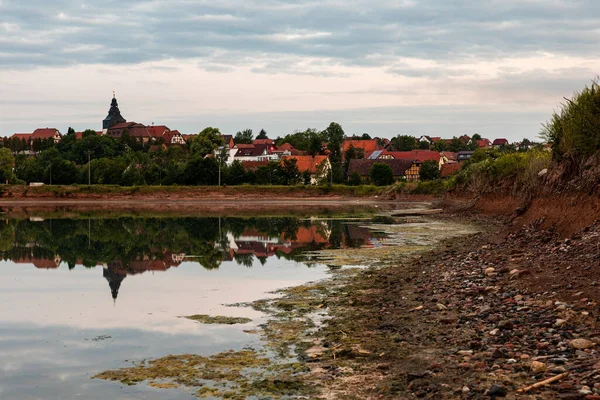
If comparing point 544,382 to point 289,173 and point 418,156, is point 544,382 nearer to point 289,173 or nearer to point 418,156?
point 289,173

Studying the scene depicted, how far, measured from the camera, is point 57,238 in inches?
2007

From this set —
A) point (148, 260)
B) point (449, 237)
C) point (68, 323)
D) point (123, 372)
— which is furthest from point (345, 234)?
point (123, 372)

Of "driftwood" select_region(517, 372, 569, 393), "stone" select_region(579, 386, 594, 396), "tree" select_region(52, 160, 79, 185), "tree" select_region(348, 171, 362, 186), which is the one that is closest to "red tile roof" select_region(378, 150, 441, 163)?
"tree" select_region(348, 171, 362, 186)

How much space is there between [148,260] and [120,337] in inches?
758

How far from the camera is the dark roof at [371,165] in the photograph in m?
153

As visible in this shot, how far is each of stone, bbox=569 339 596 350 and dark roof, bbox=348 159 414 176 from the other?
138 m

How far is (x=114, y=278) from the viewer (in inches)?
1176

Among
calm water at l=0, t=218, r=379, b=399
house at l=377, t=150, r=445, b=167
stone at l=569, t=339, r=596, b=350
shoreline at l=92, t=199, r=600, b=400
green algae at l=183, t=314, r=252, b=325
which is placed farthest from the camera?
house at l=377, t=150, r=445, b=167

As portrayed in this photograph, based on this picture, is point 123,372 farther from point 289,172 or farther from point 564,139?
point 289,172

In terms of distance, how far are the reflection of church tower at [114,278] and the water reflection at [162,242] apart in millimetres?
37

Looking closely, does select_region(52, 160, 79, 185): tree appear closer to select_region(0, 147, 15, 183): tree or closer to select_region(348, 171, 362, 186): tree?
select_region(0, 147, 15, 183): tree

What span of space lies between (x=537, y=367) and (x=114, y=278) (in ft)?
71.6

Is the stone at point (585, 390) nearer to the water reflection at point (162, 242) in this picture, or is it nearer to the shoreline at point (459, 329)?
the shoreline at point (459, 329)

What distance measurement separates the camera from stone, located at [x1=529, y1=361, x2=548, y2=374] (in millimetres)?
11219
